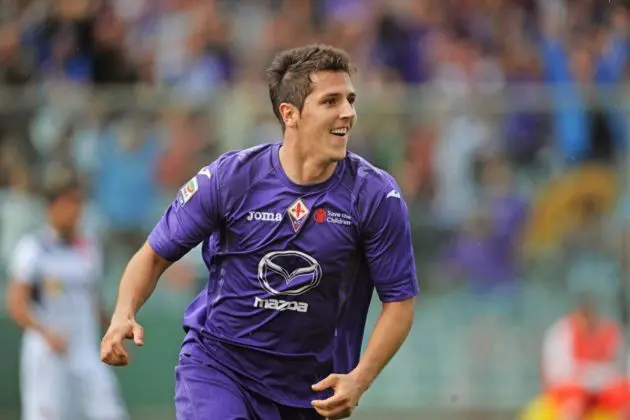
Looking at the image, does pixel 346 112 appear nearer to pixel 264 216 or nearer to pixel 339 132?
pixel 339 132

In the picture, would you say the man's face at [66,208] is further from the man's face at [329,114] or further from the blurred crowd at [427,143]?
the man's face at [329,114]

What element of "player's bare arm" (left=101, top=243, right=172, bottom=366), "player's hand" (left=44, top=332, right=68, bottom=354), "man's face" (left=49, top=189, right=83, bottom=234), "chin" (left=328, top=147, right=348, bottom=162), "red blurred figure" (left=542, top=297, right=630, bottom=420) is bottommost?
"red blurred figure" (left=542, top=297, right=630, bottom=420)

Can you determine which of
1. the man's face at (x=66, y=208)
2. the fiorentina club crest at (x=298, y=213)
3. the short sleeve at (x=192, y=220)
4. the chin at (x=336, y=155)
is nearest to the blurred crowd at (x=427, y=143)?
the man's face at (x=66, y=208)

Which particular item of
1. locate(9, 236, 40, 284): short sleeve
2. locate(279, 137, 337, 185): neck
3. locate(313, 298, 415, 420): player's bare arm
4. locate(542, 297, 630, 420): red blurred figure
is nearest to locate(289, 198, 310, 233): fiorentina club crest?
locate(279, 137, 337, 185): neck

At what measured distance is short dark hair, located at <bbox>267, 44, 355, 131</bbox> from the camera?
24.4ft

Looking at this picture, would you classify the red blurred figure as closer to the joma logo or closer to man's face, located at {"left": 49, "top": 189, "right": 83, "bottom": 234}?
man's face, located at {"left": 49, "top": 189, "right": 83, "bottom": 234}

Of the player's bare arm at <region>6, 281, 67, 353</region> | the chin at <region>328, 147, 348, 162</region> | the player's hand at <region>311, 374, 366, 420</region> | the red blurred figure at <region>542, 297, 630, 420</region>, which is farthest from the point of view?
the red blurred figure at <region>542, 297, 630, 420</region>

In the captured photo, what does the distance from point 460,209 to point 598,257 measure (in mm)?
1401

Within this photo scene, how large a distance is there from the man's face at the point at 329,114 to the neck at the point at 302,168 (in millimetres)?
89

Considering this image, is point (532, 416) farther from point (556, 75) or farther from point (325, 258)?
point (325, 258)

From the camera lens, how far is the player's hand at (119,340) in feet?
23.1

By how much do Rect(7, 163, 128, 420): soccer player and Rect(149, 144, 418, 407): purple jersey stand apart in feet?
16.2

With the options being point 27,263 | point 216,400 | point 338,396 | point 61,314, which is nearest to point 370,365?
point 338,396

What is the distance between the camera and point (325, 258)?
292 inches
